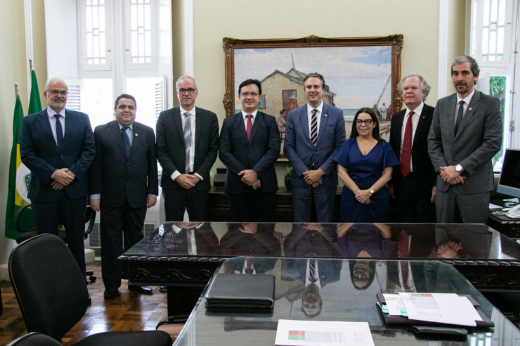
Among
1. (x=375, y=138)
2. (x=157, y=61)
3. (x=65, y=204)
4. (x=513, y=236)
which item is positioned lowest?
(x=513, y=236)

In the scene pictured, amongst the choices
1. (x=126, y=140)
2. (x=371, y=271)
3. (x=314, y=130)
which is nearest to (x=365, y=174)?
(x=314, y=130)

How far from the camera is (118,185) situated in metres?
3.46

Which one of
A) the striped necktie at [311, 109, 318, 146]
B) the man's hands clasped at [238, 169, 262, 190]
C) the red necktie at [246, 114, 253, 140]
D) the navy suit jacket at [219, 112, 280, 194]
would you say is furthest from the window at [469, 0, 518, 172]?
the man's hands clasped at [238, 169, 262, 190]

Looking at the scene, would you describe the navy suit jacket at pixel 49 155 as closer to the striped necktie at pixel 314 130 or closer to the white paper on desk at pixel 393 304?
the striped necktie at pixel 314 130

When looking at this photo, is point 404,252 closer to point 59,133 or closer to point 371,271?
point 371,271

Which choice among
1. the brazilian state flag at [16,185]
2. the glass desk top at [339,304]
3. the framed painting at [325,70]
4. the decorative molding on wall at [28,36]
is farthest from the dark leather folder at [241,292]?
the decorative molding on wall at [28,36]

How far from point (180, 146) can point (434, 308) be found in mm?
2689

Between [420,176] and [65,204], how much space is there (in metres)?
2.78

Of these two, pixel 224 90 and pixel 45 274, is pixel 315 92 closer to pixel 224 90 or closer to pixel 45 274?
pixel 224 90

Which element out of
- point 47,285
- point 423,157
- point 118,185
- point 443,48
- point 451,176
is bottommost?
point 47,285

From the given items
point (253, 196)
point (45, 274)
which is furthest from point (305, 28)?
point (45, 274)

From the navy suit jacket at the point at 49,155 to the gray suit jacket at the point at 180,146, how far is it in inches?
22.7

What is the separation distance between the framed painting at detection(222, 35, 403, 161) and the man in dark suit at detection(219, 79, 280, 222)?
2.42ft

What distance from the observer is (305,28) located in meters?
4.39
